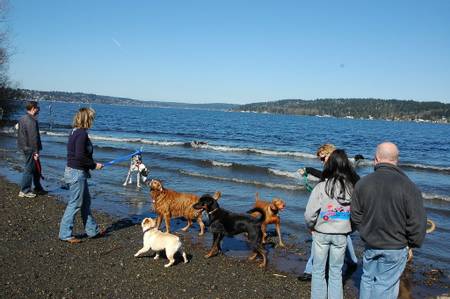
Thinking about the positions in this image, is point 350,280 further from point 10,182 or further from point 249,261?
point 10,182

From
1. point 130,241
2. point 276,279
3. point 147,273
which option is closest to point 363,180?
point 276,279

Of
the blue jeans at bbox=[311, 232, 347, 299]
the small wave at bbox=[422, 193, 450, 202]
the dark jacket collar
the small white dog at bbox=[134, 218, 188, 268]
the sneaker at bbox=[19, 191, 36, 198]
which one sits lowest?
the small wave at bbox=[422, 193, 450, 202]

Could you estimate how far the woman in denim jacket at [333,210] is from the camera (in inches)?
195

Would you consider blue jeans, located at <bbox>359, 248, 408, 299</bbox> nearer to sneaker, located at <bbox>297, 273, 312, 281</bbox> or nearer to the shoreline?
the shoreline

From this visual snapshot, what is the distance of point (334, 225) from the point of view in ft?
16.4

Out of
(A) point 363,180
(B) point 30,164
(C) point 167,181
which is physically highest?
(A) point 363,180

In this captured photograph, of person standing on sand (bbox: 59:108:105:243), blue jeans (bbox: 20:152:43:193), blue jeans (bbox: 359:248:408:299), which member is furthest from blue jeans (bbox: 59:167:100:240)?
blue jeans (bbox: 359:248:408:299)

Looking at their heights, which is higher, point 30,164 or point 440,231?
point 30,164

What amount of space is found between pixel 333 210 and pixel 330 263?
2.54 feet

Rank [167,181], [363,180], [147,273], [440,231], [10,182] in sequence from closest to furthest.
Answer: [363,180] < [147,273] < [440,231] < [10,182] < [167,181]

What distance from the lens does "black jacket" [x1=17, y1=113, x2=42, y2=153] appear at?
10.4 metres

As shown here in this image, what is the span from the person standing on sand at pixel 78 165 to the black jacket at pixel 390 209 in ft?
16.5

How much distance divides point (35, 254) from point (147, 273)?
209cm

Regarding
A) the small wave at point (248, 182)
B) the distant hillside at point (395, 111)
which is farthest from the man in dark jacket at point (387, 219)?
the distant hillside at point (395, 111)
